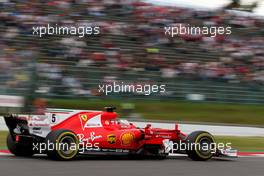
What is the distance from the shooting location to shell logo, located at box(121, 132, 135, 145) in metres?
9.03

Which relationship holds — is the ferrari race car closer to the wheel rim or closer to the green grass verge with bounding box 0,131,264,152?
the wheel rim

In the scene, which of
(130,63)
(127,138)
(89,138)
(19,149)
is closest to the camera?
(89,138)

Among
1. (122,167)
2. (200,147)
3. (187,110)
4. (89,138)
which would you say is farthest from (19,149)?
(187,110)

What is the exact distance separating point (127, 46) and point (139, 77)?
148cm

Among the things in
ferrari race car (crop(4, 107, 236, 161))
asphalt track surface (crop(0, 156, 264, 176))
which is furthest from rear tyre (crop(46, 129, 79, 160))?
asphalt track surface (crop(0, 156, 264, 176))

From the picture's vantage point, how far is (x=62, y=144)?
8266 mm

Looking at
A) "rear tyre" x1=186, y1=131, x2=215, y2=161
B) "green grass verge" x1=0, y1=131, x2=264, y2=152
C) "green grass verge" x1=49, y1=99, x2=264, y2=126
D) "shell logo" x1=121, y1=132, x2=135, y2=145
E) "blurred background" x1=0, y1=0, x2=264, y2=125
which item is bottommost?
"green grass verge" x1=0, y1=131, x2=264, y2=152

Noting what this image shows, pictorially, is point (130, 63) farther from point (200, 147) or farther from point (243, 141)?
point (200, 147)

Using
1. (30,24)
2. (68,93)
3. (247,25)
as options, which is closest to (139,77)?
(68,93)

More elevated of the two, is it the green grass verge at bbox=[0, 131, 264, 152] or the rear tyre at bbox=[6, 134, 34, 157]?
the rear tyre at bbox=[6, 134, 34, 157]

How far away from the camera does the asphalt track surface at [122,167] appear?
7.22 m

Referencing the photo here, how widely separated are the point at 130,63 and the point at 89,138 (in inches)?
A: 349

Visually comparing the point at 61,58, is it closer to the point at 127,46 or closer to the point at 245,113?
the point at 127,46

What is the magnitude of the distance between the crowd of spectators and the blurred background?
0.03 m
